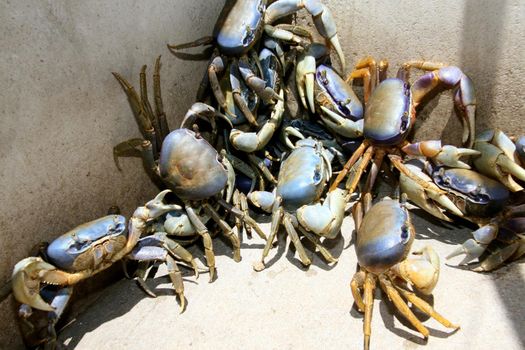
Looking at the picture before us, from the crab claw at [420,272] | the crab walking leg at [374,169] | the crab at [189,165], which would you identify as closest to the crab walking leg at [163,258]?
the crab at [189,165]

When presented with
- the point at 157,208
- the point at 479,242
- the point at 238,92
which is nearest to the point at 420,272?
the point at 479,242

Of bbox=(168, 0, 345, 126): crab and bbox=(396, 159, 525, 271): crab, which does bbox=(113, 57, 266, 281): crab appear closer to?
bbox=(168, 0, 345, 126): crab

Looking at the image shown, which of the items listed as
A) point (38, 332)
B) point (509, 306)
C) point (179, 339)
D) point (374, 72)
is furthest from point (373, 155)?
point (38, 332)

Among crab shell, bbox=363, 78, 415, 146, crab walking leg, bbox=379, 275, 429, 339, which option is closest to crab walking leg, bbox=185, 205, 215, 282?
crab walking leg, bbox=379, 275, 429, 339

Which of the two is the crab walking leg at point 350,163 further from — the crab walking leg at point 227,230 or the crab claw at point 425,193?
the crab walking leg at point 227,230

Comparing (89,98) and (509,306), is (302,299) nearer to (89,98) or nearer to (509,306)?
(509,306)

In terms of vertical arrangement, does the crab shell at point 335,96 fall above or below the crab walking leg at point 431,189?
A: above
